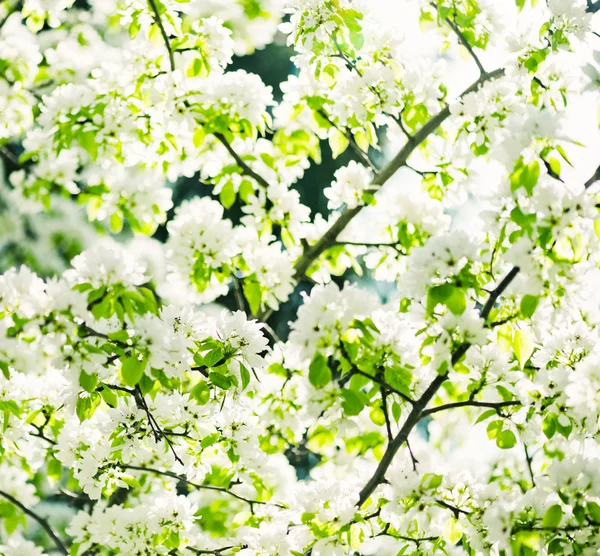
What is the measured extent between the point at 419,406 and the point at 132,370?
842 millimetres

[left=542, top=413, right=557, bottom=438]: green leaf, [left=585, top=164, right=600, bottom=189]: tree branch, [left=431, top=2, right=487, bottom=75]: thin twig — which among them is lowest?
[left=542, top=413, right=557, bottom=438]: green leaf

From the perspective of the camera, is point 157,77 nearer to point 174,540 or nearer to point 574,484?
point 174,540

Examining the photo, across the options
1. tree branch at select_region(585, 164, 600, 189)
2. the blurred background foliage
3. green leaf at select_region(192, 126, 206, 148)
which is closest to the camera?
tree branch at select_region(585, 164, 600, 189)

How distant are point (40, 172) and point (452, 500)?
283cm

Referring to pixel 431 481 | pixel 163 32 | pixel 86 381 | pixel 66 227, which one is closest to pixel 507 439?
pixel 431 481

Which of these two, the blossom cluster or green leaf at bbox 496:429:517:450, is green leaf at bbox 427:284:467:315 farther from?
green leaf at bbox 496:429:517:450

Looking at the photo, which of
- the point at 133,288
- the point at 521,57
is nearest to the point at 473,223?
the point at 521,57

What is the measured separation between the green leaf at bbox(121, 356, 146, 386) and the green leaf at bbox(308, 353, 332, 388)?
456 mm

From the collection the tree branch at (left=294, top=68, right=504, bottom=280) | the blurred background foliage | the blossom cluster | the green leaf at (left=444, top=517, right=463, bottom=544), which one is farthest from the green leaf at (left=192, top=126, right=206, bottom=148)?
the blurred background foliage

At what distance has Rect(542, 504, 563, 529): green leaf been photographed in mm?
1462

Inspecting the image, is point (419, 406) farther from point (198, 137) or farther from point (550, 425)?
point (198, 137)

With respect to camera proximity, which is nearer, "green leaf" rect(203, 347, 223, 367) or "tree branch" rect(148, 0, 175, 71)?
"green leaf" rect(203, 347, 223, 367)

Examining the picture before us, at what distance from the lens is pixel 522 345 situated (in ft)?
5.74

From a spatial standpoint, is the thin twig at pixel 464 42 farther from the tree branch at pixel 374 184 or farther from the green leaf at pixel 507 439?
the green leaf at pixel 507 439
